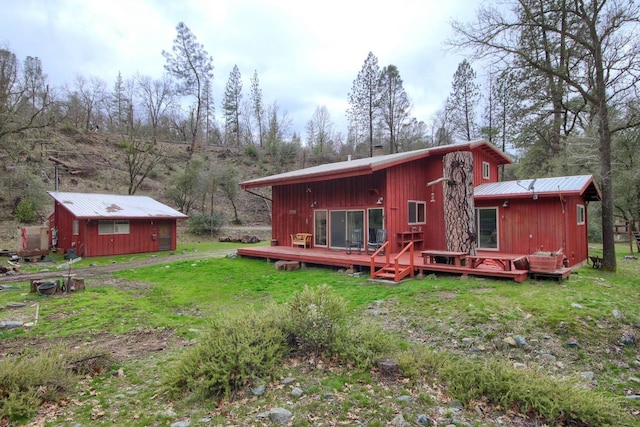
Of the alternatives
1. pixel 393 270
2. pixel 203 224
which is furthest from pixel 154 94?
pixel 393 270

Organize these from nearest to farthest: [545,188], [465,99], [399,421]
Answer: [399,421] < [545,188] < [465,99]

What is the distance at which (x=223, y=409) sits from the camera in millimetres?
3105

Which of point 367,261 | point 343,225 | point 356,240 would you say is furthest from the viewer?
point 343,225

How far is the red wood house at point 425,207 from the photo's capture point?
388 inches

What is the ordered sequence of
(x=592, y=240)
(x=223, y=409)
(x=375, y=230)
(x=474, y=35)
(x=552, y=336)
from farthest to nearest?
1. (x=592, y=240)
2. (x=375, y=230)
3. (x=474, y=35)
4. (x=552, y=336)
5. (x=223, y=409)

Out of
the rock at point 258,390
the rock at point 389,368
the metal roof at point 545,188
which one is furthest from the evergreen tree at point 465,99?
the rock at point 258,390

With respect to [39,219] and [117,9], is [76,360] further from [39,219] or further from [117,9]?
[39,219]

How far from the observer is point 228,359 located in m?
3.46

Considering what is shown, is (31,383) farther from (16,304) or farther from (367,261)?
(367,261)

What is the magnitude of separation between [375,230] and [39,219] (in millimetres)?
20104

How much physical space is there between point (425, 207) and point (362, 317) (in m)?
7.06

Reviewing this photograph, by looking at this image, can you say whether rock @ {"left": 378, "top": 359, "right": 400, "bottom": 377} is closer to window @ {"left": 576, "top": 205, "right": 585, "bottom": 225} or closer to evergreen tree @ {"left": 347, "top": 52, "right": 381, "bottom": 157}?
window @ {"left": 576, "top": 205, "right": 585, "bottom": 225}

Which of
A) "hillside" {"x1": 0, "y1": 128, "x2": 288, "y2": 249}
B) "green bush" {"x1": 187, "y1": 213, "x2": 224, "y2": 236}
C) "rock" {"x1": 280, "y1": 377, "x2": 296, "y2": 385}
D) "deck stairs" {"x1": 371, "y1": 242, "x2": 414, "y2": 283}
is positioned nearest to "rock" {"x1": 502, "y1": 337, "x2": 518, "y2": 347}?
"rock" {"x1": 280, "y1": 377, "x2": 296, "y2": 385}

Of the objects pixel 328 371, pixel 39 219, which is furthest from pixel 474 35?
pixel 39 219
